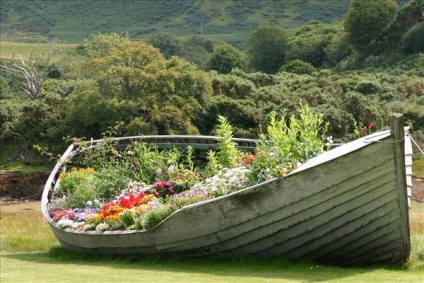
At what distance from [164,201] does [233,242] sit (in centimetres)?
301

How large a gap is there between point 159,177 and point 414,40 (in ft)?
218

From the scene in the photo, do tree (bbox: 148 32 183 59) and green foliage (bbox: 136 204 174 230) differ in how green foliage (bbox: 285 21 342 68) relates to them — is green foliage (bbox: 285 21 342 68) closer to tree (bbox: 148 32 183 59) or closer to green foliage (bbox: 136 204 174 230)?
tree (bbox: 148 32 183 59)

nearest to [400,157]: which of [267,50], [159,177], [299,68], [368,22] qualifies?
[159,177]

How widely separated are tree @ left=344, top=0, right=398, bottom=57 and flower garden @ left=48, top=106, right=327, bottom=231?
226ft

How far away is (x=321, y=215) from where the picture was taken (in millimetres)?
13195

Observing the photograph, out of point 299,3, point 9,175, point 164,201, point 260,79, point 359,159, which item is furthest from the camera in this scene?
point 299,3

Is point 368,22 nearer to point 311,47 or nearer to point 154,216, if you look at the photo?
point 311,47

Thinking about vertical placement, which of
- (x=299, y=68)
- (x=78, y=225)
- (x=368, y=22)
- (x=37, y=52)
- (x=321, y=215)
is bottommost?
(x=37, y=52)

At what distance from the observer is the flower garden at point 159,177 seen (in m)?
14.6

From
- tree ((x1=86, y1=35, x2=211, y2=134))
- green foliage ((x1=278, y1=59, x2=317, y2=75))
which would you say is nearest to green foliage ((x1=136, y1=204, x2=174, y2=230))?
tree ((x1=86, y1=35, x2=211, y2=134))

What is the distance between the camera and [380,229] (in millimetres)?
13258

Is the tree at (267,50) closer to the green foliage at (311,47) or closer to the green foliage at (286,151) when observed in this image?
the green foliage at (311,47)

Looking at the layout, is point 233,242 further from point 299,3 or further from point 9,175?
point 299,3

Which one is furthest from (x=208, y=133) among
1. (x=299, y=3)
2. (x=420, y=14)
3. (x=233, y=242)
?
(x=299, y=3)
